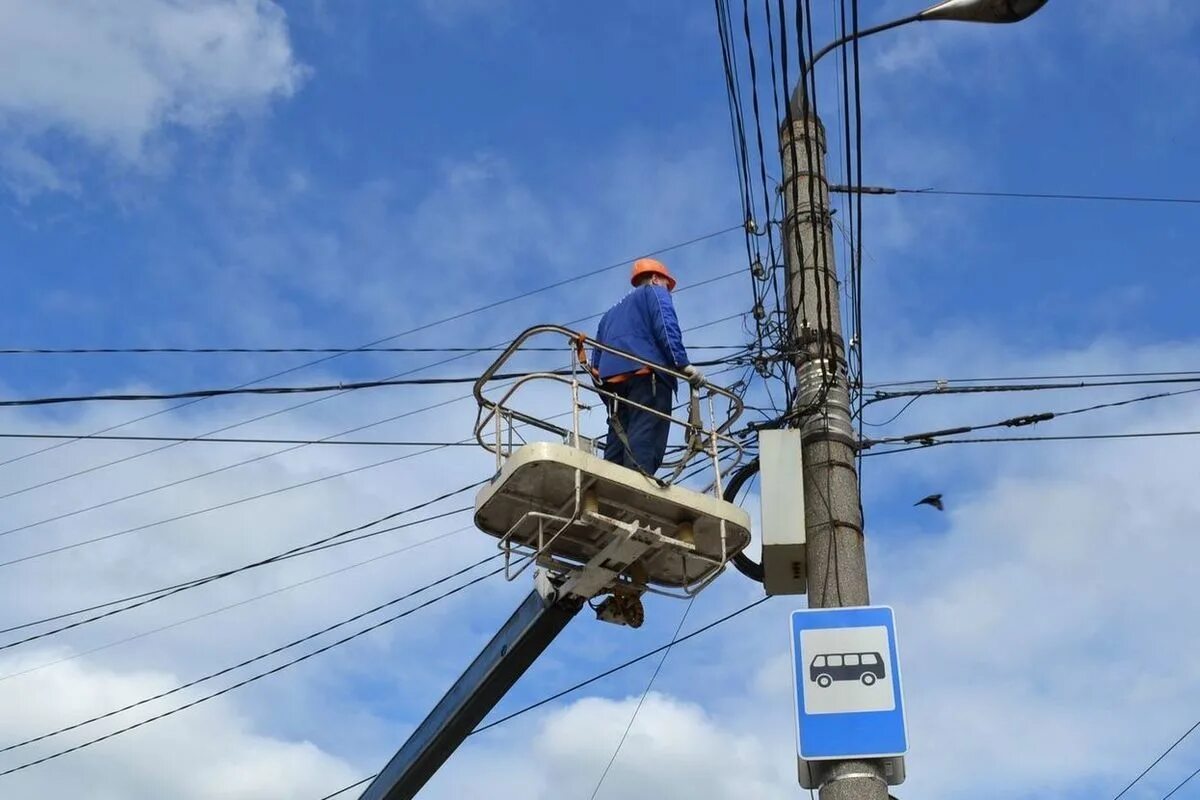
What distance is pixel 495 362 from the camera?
7.24 meters

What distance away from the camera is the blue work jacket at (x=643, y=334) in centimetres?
780

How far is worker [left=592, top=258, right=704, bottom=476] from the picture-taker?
7.62 meters

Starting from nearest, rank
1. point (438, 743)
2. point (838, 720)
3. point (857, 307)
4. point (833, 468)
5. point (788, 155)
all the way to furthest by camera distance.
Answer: point (838, 720) < point (833, 468) < point (857, 307) < point (788, 155) < point (438, 743)

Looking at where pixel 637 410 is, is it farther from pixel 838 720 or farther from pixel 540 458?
pixel 838 720

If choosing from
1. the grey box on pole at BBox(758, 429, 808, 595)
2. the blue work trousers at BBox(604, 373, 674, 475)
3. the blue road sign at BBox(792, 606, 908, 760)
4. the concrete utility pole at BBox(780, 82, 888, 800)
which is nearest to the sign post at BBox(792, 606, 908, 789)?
the blue road sign at BBox(792, 606, 908, 760)

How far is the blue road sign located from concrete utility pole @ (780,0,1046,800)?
0.39 feet

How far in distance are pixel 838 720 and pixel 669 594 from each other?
1624mm

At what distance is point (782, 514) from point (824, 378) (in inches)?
37.4

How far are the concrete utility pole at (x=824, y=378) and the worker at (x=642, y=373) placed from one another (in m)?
0.73

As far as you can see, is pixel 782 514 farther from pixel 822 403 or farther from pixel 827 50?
pixel 827 50

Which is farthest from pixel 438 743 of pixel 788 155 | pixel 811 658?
pixel 788 155

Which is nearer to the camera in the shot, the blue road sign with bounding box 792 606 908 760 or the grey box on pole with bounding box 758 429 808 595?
the blue road sign with bounding box 792 606 908 760

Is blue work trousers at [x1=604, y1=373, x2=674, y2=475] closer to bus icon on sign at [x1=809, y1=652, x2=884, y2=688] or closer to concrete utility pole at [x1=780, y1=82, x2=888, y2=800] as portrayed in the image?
concrete utility pole at [x1=780, y1=82, x2=888, y2=800]

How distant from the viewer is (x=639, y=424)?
7668 mm
